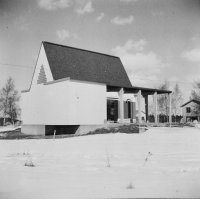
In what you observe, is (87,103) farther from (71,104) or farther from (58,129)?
(58,129)

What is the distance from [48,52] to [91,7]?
16915mm

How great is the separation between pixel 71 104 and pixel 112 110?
993 cm

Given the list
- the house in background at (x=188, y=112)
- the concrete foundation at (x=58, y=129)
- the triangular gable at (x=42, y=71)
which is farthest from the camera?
the house in background at (x=188, y=112)

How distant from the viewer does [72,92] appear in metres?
21.0

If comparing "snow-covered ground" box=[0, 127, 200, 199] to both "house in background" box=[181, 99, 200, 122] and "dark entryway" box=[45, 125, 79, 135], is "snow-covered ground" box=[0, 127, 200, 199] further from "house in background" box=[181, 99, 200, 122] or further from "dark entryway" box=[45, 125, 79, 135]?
"house in background" box=[181, 99, 200, 122]

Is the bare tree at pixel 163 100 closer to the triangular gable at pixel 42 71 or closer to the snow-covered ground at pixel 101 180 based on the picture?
the triangular gable at pixel 42 71

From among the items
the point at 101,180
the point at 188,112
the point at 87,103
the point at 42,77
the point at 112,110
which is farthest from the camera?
the point at 188,112

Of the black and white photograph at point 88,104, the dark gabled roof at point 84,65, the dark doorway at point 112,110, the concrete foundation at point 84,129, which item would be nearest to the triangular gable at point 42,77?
the black and white photograph at point 88,104

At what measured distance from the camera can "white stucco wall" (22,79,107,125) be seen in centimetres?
2103

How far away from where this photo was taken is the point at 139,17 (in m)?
10.5

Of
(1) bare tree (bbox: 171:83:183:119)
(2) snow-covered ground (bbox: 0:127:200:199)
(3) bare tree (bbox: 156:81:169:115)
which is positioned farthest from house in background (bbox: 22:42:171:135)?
(1) bare tree (bbox: 171:83:183:119)

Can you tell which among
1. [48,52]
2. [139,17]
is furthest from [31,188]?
[48,52]

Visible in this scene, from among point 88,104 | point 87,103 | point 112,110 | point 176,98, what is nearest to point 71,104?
point 87,103

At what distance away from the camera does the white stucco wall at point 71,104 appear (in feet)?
69.0
